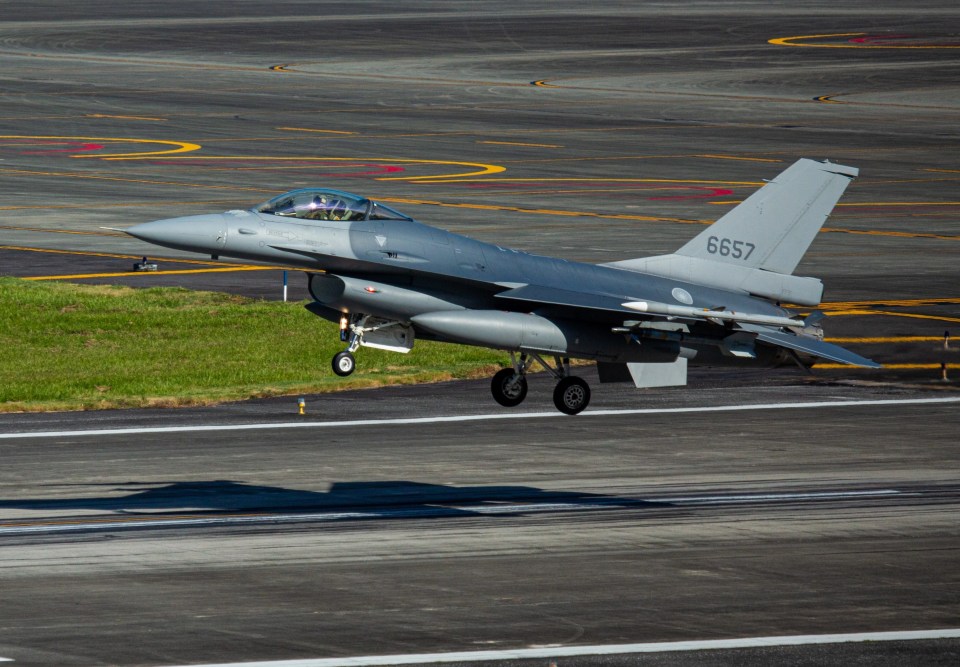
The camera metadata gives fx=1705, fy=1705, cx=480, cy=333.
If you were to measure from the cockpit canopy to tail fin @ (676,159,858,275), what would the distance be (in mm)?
8689

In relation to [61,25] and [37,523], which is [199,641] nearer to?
[37,523]

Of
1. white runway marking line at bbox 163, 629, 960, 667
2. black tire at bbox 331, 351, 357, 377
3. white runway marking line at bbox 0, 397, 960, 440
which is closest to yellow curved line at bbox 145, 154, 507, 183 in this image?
white runway marking line at bbox 0, 397, 960, 440

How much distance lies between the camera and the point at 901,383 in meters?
58.5

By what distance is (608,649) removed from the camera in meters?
31.1

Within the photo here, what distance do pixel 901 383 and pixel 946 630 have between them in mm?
26632

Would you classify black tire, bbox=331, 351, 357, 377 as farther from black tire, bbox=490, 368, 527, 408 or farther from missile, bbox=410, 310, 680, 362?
black tire, bbox=490, 368, 527, 408

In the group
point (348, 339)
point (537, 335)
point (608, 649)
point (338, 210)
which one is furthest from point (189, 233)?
point (608, 649)

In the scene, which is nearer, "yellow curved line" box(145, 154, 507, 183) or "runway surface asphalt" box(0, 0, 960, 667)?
"runway surface asphalt" box(0, 0, 960, 667)

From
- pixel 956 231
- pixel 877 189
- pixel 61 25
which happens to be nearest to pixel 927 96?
pixel 877 189

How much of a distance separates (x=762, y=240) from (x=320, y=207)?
38.1ft

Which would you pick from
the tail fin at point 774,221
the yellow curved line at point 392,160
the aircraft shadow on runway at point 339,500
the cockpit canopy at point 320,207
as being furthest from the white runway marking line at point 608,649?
the yellow curved line at point 392,160

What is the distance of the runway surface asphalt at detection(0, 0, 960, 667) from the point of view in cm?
3312

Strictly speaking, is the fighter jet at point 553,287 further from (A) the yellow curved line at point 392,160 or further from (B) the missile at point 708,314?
(A) the yellow curved line at point 392,160

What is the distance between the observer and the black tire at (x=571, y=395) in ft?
133
